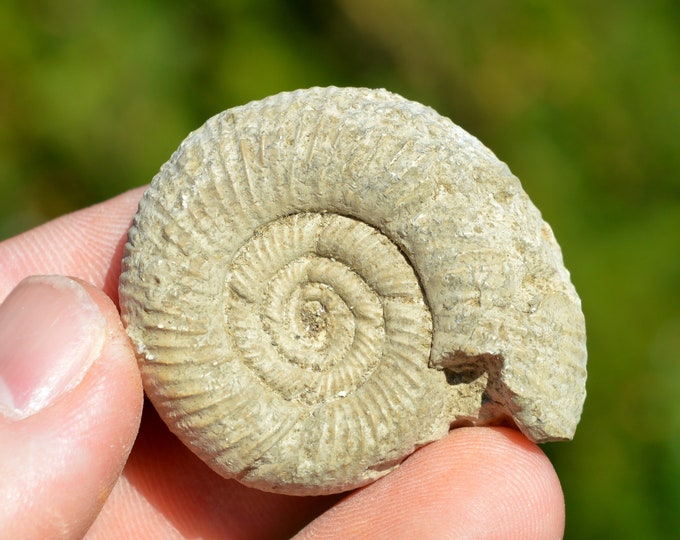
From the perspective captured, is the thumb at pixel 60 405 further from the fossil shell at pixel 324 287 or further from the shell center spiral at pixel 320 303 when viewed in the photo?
the shell center spiral at pixel 320 303

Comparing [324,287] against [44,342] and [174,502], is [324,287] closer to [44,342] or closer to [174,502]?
[44,342]

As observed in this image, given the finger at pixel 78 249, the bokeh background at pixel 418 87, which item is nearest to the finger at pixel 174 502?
the finger at pixel 78 249

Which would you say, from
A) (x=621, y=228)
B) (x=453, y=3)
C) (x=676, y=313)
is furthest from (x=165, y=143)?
(x=676, y=313)

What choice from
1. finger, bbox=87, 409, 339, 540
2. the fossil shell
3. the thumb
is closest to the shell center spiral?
the fossil shell

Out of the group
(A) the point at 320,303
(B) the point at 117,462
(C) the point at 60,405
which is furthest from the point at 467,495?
(C) the point at 60,405

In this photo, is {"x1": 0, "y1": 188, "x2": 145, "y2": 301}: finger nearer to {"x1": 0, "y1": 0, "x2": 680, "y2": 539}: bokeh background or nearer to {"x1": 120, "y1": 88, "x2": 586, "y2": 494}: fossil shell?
{"x1": 120, "y1": 88, "x2": 586, "y2": 494}: fossil shell

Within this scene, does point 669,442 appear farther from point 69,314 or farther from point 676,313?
point 69,314
